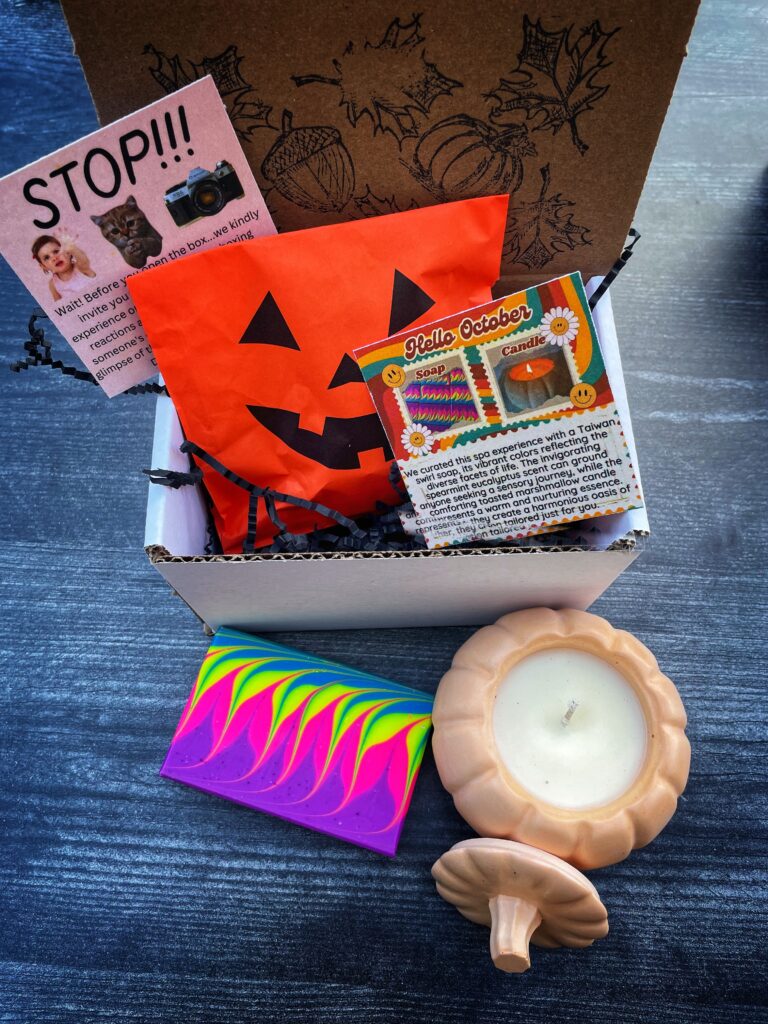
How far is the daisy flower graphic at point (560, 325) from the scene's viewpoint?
0.51 meters

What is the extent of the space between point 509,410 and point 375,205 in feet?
0.59

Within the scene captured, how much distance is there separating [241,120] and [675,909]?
611mm

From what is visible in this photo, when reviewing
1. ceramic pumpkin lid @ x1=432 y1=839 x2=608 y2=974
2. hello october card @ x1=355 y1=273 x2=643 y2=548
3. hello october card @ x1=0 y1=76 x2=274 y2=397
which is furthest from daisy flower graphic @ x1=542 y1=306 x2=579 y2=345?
ceramic pumpkin lid @ x1=432 y1=839 x2=608 y2=974

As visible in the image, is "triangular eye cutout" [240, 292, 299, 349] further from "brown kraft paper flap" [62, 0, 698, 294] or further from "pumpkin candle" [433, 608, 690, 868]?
"pumpkin candle" [433, 608, 690, 868]

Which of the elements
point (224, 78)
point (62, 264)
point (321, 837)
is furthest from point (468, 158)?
point (321, 837)

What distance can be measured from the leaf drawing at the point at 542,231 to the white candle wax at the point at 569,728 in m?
0.30

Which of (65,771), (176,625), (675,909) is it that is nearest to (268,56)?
(176,625)

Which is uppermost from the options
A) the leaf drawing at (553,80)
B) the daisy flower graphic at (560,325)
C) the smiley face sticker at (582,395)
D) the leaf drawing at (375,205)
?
the leaf drawing at (553,80)

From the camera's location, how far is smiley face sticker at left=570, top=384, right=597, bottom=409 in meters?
0.52

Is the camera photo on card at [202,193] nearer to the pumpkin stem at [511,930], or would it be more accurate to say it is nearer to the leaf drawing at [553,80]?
the leaf drawing at [553,80]

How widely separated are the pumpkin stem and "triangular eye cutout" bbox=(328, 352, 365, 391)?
1.17 feet

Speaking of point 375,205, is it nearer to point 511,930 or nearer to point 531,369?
point 531,369

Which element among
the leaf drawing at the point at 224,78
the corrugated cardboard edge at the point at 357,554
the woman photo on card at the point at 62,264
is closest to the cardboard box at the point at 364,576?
the corrugated cardboard edge at the point at 357,554

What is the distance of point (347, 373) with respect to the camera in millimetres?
562
